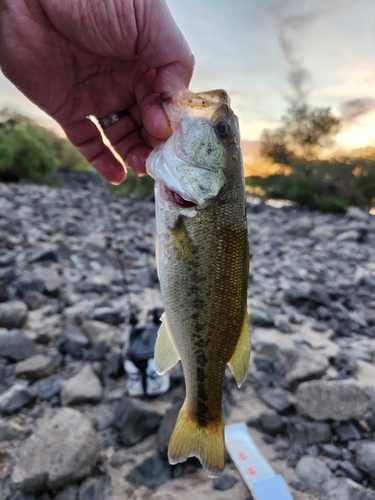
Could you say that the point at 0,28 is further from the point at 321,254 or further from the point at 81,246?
the point at 321,254

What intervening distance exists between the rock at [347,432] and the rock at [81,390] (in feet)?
6.81

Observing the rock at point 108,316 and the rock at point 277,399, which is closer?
the rock at point 277,399

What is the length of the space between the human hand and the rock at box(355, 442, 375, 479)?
2765mm

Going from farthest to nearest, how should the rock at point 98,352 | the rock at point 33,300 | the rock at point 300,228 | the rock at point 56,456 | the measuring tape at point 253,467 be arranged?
the rock at point 300,228 → the rock at point 33,300 → the rock at point 98,352 → the measuring tape at point 253,467 → the rock at point 56,456

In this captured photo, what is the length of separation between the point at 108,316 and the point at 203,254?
3.09 m

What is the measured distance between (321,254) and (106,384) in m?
7.15

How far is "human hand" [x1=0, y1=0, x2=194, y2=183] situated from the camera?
7.77ft

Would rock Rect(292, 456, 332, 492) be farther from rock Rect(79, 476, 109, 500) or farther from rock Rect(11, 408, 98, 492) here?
rock Rect(11, 408, 98, 492)

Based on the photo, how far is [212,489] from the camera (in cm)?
274

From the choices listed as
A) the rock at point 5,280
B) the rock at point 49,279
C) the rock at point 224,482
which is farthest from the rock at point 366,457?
the rock at point 5,280

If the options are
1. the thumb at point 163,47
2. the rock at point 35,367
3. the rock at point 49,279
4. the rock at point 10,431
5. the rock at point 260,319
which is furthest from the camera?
the rock at point 49,279

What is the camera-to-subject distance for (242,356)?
2.16 m

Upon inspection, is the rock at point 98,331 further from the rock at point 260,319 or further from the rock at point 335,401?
the rock at point 335,401

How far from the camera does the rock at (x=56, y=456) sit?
8.48 ft
